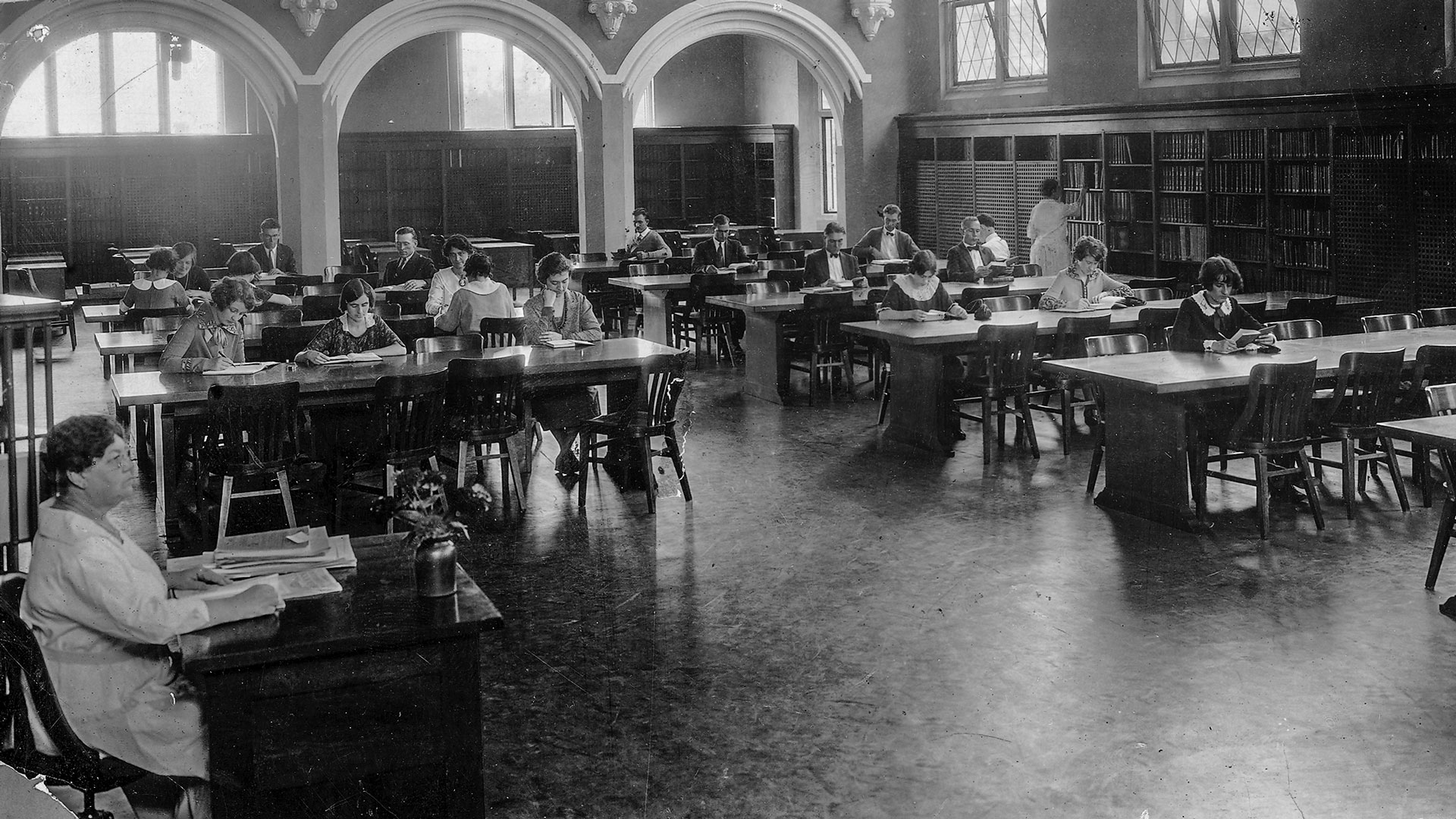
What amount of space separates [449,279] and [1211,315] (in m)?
5.79

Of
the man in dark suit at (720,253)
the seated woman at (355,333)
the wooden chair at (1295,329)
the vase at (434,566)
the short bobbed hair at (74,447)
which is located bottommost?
the vase at (434,566)

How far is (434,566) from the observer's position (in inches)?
133

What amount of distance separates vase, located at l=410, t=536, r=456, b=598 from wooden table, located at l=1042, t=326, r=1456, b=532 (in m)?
4.24

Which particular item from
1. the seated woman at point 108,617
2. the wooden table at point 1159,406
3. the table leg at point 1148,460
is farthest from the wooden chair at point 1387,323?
the seated woman at point 108,617

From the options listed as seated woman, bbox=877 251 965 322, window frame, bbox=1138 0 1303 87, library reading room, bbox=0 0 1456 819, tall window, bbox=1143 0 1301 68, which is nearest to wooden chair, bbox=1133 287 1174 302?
library reading room, bbox=0 0 1456 819

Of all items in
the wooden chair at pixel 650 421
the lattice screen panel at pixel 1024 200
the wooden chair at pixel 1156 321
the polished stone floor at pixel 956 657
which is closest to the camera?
the polished stone floor at pixel 956 657

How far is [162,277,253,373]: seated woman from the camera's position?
23.7ft

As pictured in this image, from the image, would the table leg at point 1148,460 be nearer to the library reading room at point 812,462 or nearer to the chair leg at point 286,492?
the library reading room at point 812,462

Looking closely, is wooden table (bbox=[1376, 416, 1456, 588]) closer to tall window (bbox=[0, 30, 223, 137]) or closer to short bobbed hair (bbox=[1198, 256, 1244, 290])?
short bobbed hair (bbox=[1198, 256, 1244, 290])

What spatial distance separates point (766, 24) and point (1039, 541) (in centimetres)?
1185

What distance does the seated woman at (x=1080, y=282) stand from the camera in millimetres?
9656

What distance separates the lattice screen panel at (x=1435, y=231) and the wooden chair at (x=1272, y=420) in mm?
4921

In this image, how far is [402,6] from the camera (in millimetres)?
15414

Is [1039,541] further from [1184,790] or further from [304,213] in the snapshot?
[304,213]
